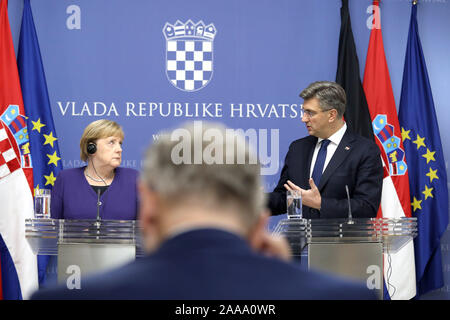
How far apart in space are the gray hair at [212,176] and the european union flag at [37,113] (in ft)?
16.4

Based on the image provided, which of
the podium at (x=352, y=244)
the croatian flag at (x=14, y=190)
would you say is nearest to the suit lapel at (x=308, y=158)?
the podium at (x=352, y=244)

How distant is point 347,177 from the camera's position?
14.3 ft

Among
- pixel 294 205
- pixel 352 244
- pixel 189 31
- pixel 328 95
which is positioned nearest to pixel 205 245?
pixel 352 244

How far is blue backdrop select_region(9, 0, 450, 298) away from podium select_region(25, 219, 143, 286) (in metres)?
2.49

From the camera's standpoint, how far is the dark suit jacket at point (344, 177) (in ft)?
13.5

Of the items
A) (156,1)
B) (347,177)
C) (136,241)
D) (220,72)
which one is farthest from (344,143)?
(156,1)

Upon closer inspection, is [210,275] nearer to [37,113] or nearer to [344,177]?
[344,177]

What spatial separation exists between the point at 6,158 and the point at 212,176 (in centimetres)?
523

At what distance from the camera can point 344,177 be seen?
435cm

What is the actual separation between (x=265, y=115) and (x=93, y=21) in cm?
194

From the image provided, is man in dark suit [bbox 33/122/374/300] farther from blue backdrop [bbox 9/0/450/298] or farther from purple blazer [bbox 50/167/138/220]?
blue backdrop [bbox 9/0/450/298]

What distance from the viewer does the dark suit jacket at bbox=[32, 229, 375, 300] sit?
1.13 m
